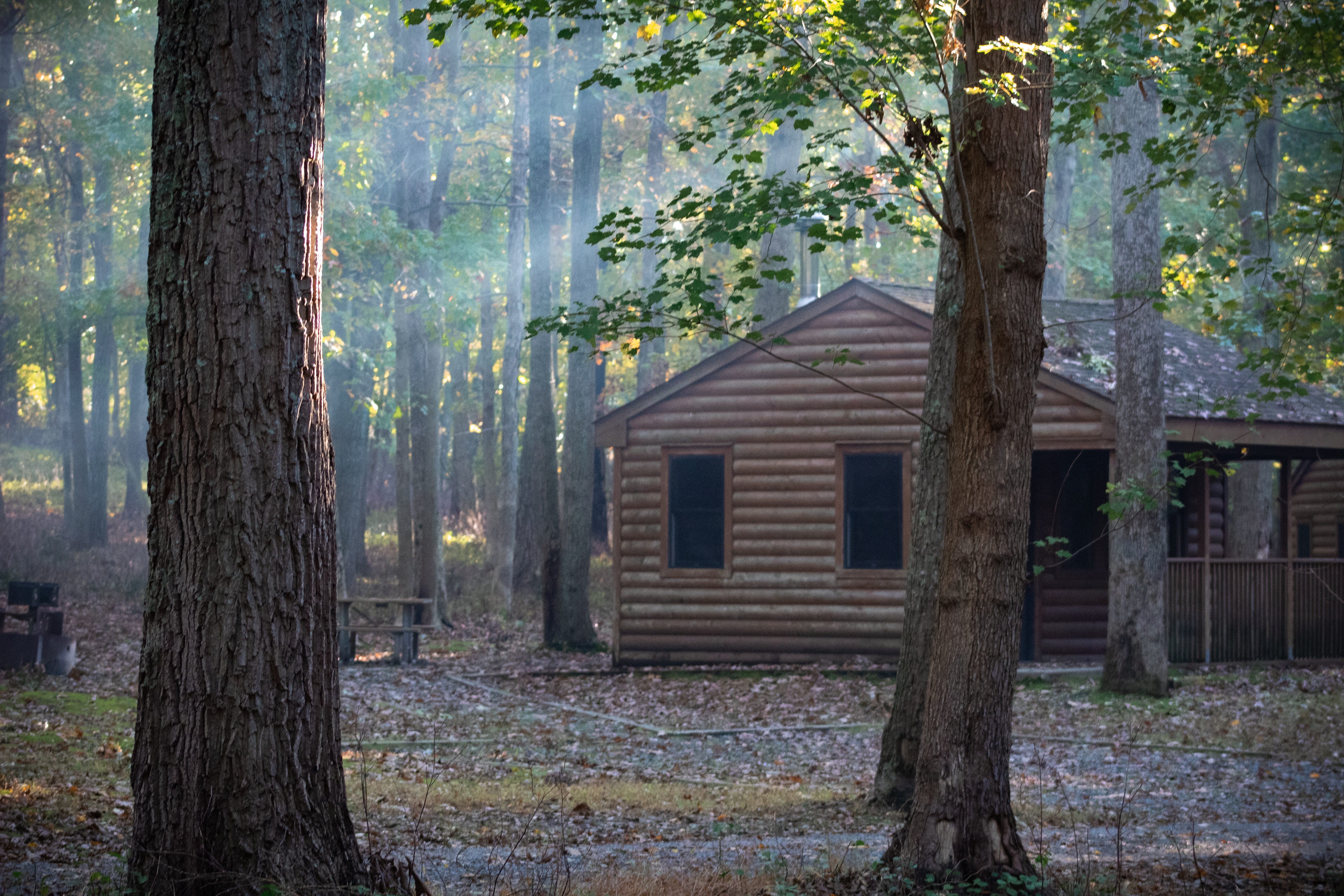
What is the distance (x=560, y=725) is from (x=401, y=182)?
711 inches

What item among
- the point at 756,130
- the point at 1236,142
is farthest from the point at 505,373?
the point at 756,130

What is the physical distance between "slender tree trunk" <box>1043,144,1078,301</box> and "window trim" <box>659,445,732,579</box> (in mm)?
15015

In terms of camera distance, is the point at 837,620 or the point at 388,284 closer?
the point at 837,620

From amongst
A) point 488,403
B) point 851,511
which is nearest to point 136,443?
point 488,403

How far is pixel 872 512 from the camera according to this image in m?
16.8

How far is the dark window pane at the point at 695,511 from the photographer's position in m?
17.4

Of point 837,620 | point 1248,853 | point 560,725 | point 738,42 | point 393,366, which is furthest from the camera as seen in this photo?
point 393,366

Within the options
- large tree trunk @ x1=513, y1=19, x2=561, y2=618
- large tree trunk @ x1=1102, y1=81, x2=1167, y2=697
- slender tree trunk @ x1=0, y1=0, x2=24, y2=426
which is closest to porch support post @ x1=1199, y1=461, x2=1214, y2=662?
large tree trunk @ x1=1102, y1=81, x2=1167, y2=697

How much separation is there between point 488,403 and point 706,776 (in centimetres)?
2806

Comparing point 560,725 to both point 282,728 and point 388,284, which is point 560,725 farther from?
point 388,284

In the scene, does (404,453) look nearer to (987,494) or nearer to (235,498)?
(987,494)

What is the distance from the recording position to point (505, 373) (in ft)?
100

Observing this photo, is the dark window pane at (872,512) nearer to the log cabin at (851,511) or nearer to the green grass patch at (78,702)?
the log cabin at (851,511)

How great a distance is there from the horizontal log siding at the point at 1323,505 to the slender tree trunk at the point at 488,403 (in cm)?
2038
